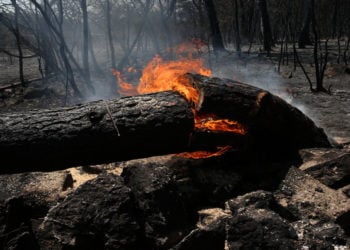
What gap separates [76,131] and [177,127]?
1.12 metres

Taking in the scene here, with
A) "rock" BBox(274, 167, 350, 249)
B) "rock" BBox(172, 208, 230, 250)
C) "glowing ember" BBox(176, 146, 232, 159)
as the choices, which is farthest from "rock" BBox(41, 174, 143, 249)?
"rock" BBox(274, 167, 350, 249)

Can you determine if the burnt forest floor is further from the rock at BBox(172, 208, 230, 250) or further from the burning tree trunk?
the rock at BBox(172, 208, 230, 250)

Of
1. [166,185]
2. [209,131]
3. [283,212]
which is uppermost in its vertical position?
[209,131]

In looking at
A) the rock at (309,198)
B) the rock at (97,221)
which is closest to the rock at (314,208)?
the rock at (309,198)

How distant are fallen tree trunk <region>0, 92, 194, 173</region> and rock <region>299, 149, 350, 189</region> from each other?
1418 millimetres

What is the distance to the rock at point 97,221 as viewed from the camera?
9.64 ft

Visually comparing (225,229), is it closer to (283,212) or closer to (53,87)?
(283,212)

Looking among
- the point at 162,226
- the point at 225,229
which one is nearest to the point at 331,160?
the point at 225,229

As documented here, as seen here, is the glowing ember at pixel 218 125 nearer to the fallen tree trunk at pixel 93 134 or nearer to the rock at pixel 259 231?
the fallen tree trunk at pixel 93 134

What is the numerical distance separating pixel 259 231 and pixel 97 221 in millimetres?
1337

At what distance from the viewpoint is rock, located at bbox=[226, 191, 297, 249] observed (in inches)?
105

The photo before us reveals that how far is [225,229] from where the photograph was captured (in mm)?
2961

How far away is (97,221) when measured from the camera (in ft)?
9.88

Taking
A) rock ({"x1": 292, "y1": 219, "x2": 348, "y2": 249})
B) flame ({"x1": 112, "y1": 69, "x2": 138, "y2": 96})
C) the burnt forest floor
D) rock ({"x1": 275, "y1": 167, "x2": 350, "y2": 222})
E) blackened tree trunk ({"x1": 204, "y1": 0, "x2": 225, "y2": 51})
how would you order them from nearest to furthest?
rock ({"x1": 292, "y1": 219, "x2": 348, "y2": 249}) < rock ({"x1": 275, "y1": 167, "x2": 350, "y2": 222}) < the burnt forest floor < flame ({"x1": 112, "y1": 69, "x2": 138, "y2": 96}) < blackened tree trunk ({"x1": 204, "y1": 0, "x2": 225, "y2": 51})
